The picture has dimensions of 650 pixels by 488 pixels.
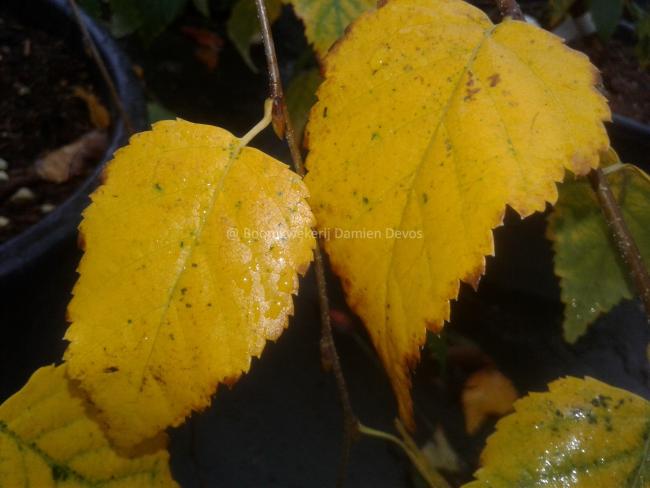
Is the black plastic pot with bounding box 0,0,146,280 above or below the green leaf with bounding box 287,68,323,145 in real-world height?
below

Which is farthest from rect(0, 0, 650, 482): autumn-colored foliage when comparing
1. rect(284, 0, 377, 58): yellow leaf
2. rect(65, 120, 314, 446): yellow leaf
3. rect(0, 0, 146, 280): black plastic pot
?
rect(0, 0, 146, 280): black plastic pot

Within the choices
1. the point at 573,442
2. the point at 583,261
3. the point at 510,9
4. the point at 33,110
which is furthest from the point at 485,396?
the point at 33,110

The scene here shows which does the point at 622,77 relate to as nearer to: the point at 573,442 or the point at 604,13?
the point at 604,13

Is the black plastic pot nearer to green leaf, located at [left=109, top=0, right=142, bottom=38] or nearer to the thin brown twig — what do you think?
green leaf, located at [left=109, top=0, right=142, bottom=38]

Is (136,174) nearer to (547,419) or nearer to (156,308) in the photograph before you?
(156,308)

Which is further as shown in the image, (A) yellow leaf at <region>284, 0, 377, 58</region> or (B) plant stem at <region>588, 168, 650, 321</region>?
(A) yellow leaf at <region>284, 0, 377, 58</region>

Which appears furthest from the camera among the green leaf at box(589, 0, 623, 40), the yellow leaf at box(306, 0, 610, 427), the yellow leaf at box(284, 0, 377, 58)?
the green leaf at box(589, 0, 623, 40)

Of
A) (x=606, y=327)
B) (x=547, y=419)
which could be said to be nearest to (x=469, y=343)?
(x=606, y=327)
